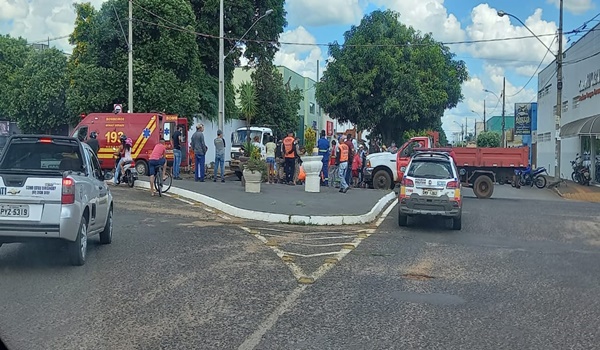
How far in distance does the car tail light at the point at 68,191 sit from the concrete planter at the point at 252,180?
36.2 feet

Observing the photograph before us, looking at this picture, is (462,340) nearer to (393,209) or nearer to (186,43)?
(393,209)

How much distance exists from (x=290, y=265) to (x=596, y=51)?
31.3 metres

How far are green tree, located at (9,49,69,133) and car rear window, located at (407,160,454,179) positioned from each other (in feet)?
92.3

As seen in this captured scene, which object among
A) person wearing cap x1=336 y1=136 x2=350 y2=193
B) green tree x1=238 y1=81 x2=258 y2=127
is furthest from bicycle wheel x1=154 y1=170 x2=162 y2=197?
green tree x1=238 y1=81 x2=258 y2=127

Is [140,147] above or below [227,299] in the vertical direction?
above

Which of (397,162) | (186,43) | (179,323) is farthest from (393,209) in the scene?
(186,43)

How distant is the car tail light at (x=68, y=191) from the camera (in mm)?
9125

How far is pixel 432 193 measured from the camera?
15227mm

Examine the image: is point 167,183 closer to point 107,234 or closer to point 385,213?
point 385,213

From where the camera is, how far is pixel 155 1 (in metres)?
33.8

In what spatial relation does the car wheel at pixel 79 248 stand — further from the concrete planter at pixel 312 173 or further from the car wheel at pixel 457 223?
the concrete planter at pixel 312 173

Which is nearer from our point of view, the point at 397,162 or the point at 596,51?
the point at 397,162

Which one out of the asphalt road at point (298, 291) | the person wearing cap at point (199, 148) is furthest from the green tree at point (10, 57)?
the asphalt road at point (298, 291)

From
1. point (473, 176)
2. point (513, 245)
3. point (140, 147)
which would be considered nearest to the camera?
point (513, 245)
